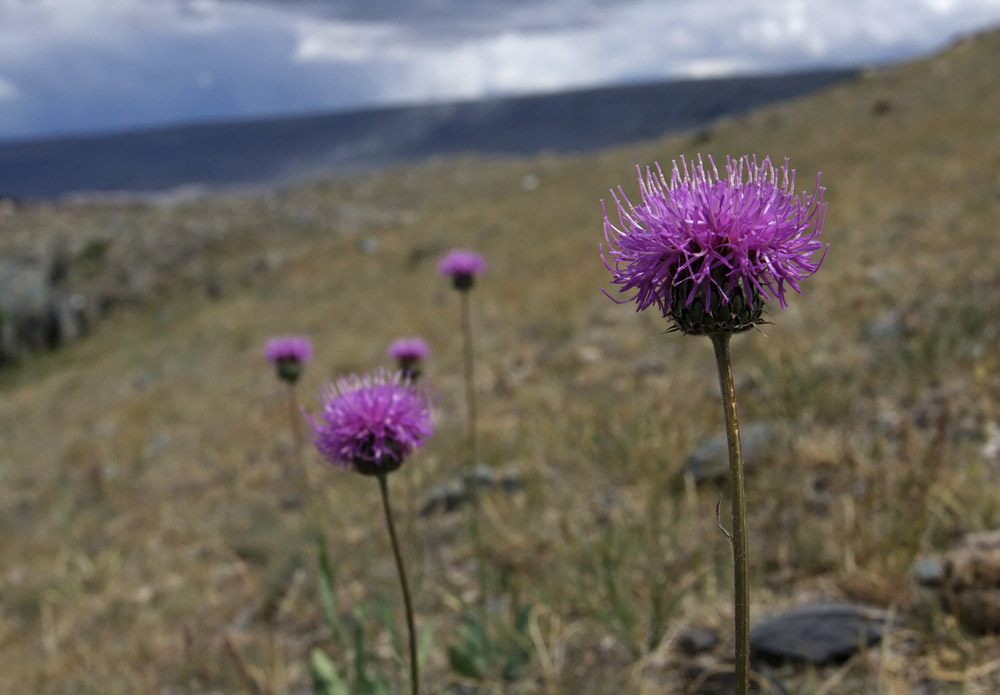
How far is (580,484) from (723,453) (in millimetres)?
982

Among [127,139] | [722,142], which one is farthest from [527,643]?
[127,139]

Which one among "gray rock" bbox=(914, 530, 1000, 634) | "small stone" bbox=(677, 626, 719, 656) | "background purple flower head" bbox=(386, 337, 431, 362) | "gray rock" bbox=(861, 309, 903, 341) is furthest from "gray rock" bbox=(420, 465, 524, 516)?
"gray rock" bbox=(861, 309, 903, 341)

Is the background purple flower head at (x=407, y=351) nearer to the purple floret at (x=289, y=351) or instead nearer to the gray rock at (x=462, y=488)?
the purple floret at (x=289, y=351)

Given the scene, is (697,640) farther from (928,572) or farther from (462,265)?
(462,265)

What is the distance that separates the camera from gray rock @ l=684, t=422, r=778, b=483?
4.37 meters

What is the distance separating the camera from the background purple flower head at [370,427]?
2447mm

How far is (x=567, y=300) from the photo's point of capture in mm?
10133

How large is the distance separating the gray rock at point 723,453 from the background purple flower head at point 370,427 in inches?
93.2

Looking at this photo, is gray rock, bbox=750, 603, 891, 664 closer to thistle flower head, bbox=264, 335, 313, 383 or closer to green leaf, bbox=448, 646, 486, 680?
green leaf, bbox=448, 646, 486, 680

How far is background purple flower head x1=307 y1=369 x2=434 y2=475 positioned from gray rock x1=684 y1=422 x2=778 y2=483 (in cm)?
237

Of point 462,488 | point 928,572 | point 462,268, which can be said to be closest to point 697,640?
point 928,572

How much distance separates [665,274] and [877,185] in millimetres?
10883

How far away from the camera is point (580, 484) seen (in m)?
4.92

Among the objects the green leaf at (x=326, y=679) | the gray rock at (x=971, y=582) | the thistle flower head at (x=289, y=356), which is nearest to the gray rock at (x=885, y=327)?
the gray rock at (x=971, y=582)
